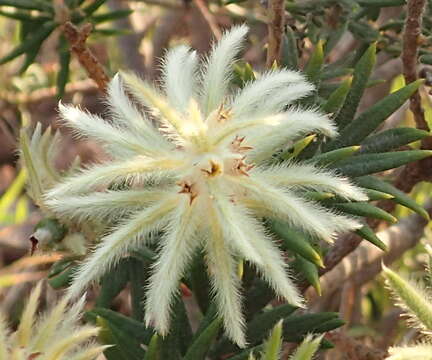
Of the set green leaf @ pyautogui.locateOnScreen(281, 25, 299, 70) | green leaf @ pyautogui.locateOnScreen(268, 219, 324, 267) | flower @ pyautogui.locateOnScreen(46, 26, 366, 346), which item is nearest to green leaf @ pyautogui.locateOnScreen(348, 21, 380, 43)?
green leaf @ pyautogui.locateOnScreen(281, 25, 299, 70)

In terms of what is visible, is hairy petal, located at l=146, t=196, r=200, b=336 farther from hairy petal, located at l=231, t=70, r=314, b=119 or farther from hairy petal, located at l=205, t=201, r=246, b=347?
hairy petal, located at l=231, t=70, r=314, b=119

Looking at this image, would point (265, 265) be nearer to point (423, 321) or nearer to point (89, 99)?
point (423, 321)

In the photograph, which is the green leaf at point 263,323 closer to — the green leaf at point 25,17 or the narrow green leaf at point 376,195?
the narrow green leaf at point 376,195

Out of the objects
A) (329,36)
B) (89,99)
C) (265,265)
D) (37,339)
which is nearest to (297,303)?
(265,265)

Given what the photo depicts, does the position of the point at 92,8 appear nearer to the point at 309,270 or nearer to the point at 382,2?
the point at 382,2

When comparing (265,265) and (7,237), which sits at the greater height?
(7,237)

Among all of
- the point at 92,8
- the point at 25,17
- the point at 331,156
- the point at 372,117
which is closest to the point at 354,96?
the point at 372,117

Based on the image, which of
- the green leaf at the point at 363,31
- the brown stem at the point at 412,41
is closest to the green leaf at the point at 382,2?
the green leaf at the point at 363,31
